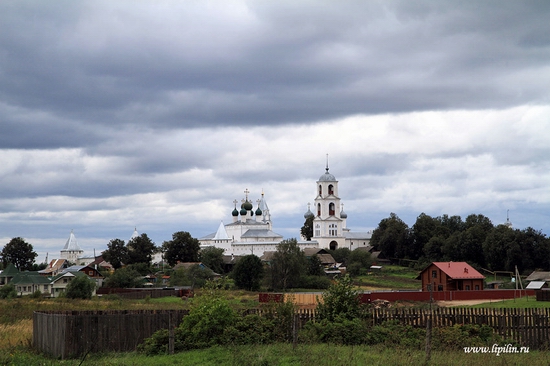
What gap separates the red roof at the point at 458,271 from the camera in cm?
6100

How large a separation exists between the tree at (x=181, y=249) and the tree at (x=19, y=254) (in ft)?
90.3

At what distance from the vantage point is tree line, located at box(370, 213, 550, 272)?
288 ft

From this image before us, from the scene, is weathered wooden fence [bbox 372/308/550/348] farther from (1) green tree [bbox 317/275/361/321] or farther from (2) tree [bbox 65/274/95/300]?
(2) tree [bbox 65/274/95/300]

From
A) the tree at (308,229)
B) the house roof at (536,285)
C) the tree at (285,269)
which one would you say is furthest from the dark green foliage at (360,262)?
the tree at (308,229)

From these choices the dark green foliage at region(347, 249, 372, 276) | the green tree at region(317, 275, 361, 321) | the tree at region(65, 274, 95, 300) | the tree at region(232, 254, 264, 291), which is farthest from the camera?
the dark green foliage at region(347, 249, 372, 276)

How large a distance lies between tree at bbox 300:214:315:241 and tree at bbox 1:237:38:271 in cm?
5994

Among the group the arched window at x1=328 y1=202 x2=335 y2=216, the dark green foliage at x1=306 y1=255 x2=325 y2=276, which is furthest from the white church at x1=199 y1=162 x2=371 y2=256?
the dark green foliage at x1=306 y1=255 x2=325 y2=276

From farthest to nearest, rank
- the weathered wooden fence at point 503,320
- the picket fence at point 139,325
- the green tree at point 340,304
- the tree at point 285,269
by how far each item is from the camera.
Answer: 1. the tree at point 285,269
2. the green tree at point 340,304
3. the weathered wooden fence at point 503,320
4. the picket fence at point 139,325

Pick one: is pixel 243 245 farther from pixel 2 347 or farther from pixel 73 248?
pixel 2 347

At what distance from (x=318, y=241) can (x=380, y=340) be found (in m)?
123

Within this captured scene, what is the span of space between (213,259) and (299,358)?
92245 mm

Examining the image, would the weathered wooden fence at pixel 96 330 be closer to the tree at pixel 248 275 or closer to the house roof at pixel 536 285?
the house roof at pixel 536 285

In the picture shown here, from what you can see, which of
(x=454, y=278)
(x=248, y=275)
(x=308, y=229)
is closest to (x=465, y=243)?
(x=248, y=275)

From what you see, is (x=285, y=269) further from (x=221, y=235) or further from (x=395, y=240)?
(x=221, y=235)
